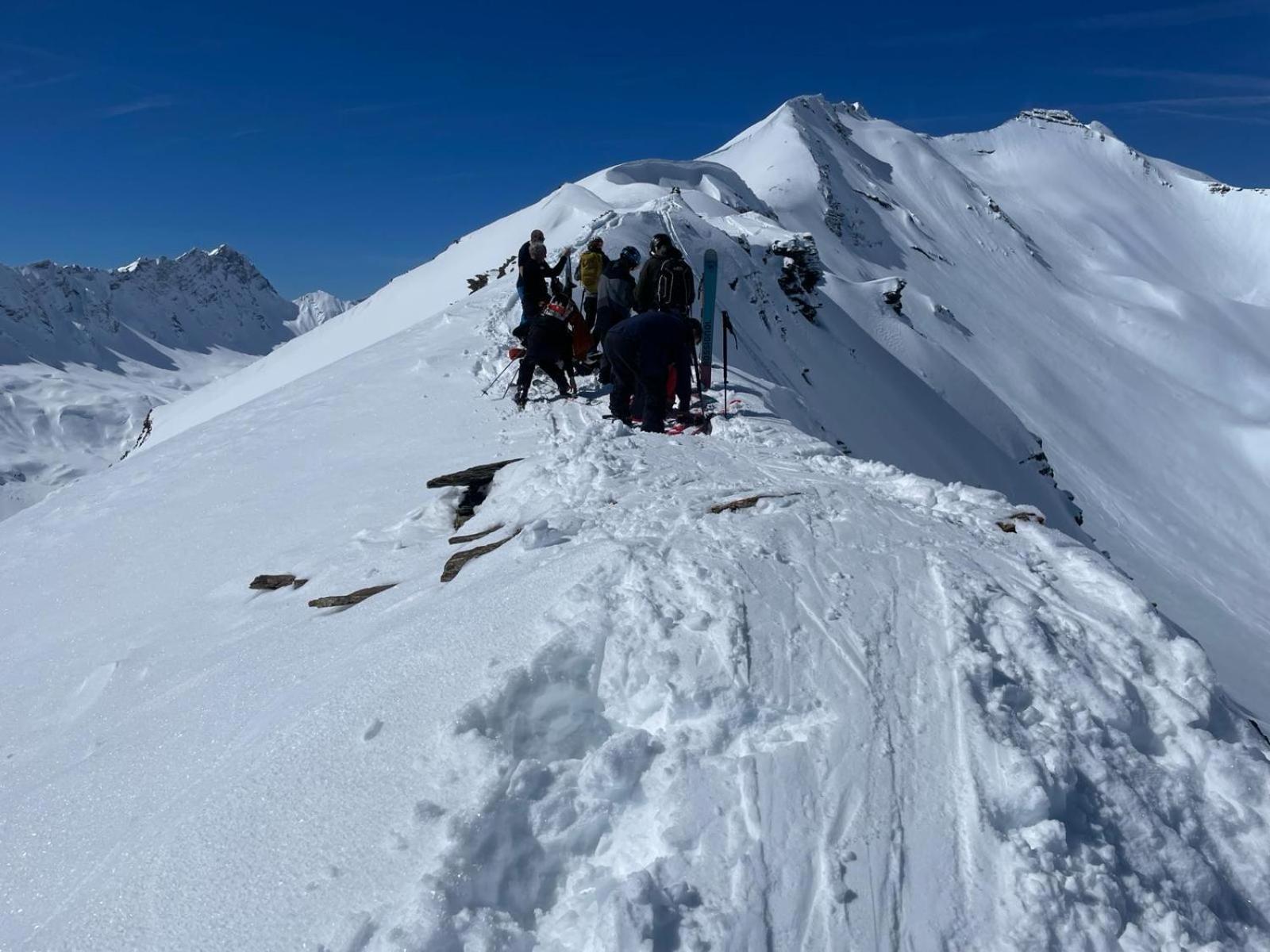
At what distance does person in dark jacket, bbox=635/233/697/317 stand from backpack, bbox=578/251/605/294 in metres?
1.58

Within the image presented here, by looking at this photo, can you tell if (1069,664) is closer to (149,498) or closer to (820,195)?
(149,498)

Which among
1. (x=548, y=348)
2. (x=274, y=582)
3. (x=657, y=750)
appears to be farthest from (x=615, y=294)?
(x=657, y=750)

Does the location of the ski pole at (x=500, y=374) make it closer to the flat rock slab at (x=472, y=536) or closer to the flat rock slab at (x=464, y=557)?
the flat rock slab at (x=472, y=536)

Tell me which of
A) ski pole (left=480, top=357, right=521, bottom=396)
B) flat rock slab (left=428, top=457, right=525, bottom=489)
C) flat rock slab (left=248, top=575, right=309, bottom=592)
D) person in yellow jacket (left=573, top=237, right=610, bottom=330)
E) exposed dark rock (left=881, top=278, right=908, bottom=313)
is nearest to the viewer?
flat rock slab (left=248, top=575, right=309, bottom=592)

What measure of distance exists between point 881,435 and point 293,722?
19.4 metres

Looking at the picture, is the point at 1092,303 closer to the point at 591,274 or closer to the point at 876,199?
the point at 876,199

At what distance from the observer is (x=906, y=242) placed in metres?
62.2

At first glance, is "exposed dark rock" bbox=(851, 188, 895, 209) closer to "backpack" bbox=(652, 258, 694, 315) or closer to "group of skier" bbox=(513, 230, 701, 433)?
"group of skier" bbox=(513, 230, 701, 433)

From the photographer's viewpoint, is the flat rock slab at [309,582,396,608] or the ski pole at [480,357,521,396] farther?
the ski pole at [480,357,521,396]

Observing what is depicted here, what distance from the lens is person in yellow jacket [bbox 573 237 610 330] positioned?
1271cm

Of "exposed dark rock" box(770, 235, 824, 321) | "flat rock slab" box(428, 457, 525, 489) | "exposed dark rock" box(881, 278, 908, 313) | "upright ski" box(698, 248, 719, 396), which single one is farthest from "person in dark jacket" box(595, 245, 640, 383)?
"exposed dark rock" box(881, 278, 908, 313)

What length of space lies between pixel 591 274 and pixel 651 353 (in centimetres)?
350

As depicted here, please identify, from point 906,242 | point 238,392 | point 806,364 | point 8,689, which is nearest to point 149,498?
point 8,689

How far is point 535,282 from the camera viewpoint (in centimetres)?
1173
